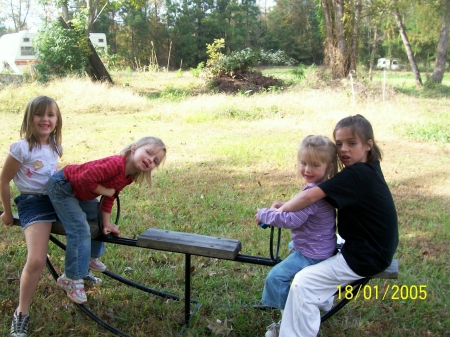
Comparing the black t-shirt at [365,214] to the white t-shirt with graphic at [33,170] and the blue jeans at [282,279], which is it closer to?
the blue jeans at [282,279]

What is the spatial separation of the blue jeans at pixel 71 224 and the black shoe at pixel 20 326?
42cm

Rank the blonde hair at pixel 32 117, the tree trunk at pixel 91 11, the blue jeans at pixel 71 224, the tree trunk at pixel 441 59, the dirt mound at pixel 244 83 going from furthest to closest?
the tree trunk at pixel 441 59 < the tree trunk at pixel 91 11 < the dirt mound at pixel 244 83 < the blonde hair at pixel 32 117 < the blue jeans at pixel 71 224

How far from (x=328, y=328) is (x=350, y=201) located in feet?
3.60

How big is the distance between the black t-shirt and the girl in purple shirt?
12 centimetres

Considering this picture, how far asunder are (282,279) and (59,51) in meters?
16.0

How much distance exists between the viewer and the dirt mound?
663 inches

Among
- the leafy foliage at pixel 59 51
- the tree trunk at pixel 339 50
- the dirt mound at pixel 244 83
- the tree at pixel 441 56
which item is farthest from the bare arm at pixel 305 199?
the tree at pixel 441 56

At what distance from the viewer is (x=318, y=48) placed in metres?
44.7

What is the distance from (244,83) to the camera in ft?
56.4

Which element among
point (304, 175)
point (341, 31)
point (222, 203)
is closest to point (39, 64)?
point (341, 31)

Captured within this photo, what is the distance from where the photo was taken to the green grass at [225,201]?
120 inches

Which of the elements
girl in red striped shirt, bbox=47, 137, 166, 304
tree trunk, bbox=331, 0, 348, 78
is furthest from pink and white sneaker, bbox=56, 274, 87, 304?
tree trunk, bbox=331, 0, 348, 78

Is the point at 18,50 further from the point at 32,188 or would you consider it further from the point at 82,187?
the point at 82,187

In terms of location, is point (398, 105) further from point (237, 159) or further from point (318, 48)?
point (318, 48)
